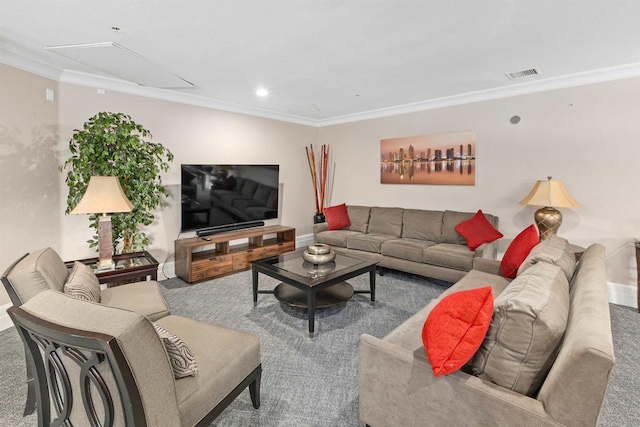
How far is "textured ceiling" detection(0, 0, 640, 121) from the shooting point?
213 cm

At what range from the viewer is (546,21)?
231cm

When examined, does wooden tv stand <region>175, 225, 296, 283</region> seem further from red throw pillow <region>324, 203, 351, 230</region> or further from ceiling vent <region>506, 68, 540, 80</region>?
ceiling vent <region>506, 68, 540, 80</region>

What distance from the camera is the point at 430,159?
188 inches

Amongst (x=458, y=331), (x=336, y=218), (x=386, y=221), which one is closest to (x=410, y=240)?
(x=386, y=221)

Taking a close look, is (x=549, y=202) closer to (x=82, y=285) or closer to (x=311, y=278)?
(x=311, y=278)

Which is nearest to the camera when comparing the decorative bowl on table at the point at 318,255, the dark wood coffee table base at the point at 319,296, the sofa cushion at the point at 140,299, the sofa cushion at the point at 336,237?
the sofa cushion at the point at 140,299

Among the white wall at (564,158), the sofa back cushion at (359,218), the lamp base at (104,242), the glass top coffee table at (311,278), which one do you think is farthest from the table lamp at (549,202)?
the lamp base at (104,242)

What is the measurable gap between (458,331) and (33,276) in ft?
6.50

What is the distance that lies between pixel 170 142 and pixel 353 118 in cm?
307

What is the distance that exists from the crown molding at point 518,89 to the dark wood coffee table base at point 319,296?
9.88ft

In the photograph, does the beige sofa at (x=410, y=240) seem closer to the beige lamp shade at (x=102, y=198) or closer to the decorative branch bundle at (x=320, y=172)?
the decorative branch bundle at (x=320, y=172)

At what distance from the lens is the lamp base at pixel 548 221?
3.47 m

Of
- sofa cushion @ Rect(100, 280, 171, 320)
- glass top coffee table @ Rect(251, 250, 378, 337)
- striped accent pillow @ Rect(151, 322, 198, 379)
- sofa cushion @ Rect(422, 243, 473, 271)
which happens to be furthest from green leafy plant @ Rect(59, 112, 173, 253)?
sofa cushion @ Rect(422, 243, 473, 271)

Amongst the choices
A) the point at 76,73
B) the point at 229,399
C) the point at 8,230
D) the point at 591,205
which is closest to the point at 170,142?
the point at 76,73
